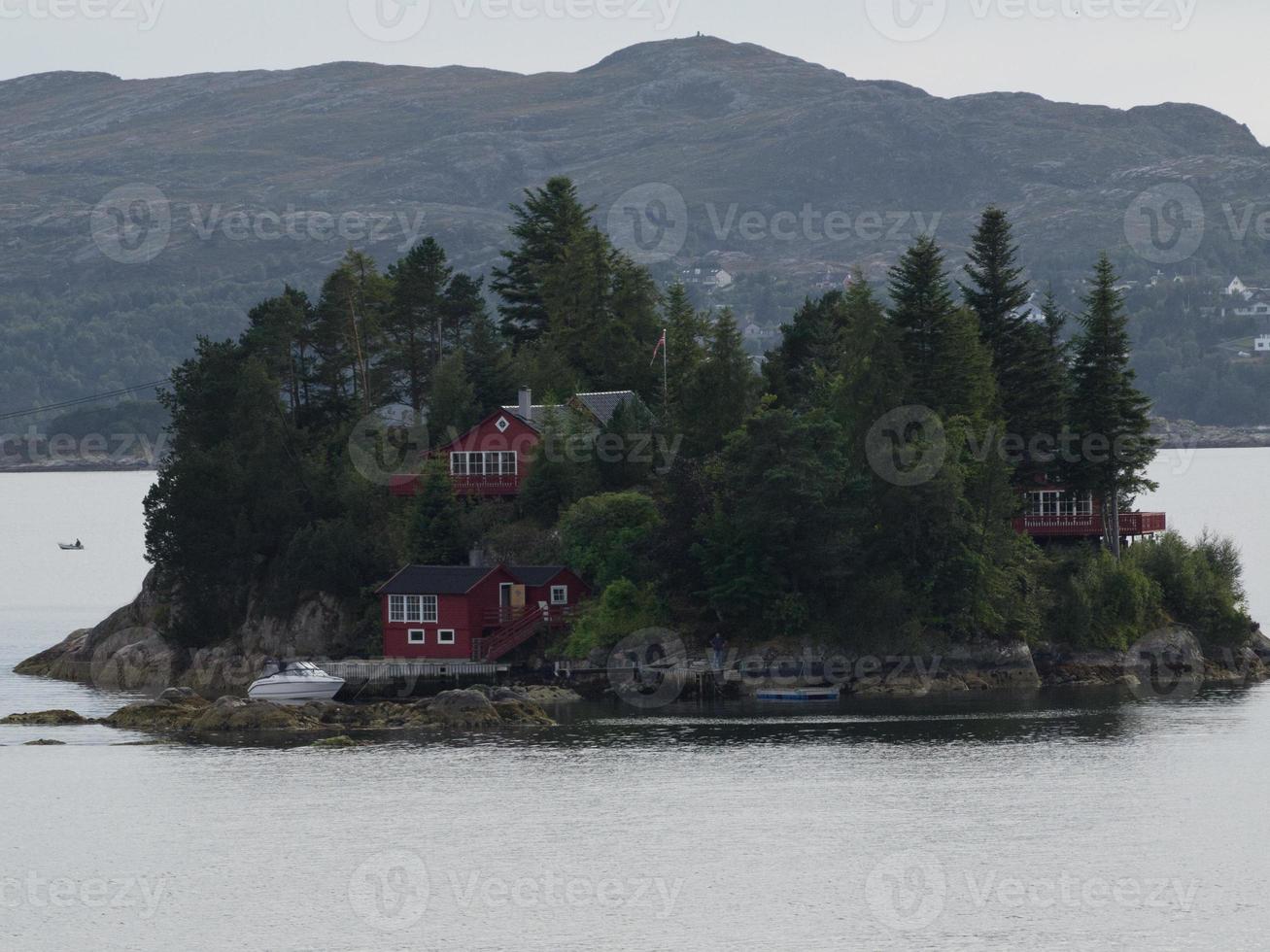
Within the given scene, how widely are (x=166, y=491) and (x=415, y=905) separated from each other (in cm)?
5183

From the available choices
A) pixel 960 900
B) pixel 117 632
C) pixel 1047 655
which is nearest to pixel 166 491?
pixel 117 632

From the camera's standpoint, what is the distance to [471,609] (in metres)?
85.9

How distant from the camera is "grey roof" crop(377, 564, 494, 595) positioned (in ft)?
282

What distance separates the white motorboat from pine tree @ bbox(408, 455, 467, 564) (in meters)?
9.17

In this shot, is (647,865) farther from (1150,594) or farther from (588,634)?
(1150,594)

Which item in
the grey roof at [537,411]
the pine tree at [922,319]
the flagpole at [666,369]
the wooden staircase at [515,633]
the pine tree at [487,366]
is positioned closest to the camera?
the wooden staircase at [515,633]

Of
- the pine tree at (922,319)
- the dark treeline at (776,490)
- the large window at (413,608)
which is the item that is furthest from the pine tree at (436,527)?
the pine tree at (922,319)

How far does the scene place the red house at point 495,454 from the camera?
96500 millimetres

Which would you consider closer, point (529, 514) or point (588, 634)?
point (588, 634)

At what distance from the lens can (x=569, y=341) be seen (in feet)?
384

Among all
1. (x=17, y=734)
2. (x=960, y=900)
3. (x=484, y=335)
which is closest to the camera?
(x=960, y=900)

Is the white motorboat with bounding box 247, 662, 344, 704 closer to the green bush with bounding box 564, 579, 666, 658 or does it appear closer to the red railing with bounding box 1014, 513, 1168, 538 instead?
the green bush with bounding box 564, 579, 666, 658

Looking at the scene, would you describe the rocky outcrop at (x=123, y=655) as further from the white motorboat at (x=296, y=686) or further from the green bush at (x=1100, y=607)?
the green bush at (x=1100, y=607)

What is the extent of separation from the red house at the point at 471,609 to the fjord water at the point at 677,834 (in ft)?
25.5
